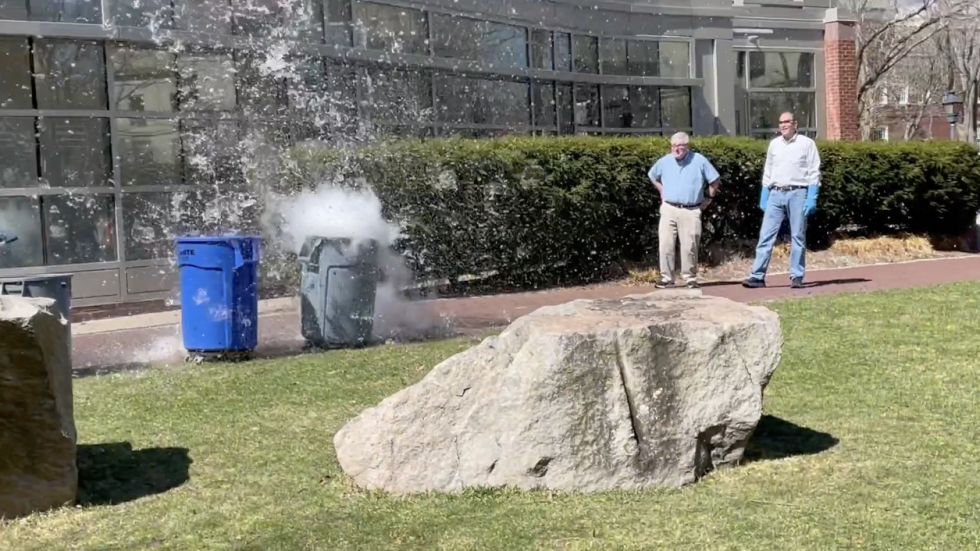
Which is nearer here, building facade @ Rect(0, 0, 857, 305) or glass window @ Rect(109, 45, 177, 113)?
building facade @ Rect(0, 0, 857, 305)

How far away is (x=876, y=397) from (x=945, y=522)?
2.19 meters

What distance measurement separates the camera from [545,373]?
4500 mm

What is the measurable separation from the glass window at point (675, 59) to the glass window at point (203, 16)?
10.4m

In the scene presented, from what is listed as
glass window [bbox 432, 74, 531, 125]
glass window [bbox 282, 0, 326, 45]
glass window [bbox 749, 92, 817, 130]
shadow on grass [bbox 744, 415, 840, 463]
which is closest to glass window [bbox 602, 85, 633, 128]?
glass window [bbox 432, 74, 531, 125]

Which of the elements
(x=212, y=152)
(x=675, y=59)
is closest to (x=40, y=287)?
Answer: (x=212, y=152)

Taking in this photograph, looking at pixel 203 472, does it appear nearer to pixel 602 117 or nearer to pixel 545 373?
pixel 545 373

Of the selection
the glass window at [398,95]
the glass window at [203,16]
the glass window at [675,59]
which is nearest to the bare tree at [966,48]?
the glass window at [675,59]

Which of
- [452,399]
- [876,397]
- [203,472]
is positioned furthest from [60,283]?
[876,397]

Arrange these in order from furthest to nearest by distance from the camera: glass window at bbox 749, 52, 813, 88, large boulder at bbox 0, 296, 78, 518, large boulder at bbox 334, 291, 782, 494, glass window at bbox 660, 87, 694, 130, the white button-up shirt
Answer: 1. glass window at bbox 749, 52, 813, 88
2. glass window at bbox 660, 87, 694, 130
3. the white button-up shirt
4. large boulder at bbox 334, 291, 782, 494
5. large boulder at bbox 0, 296, 78, 518

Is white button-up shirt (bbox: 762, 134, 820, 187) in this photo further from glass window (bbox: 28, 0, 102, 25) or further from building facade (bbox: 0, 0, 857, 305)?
glass window (bbox: 28, 0, 102, 25)

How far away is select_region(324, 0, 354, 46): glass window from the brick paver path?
4.78 meters

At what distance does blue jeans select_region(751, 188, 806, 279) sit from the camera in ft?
38.1

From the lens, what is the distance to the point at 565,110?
19.1m

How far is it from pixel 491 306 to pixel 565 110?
862 cm
